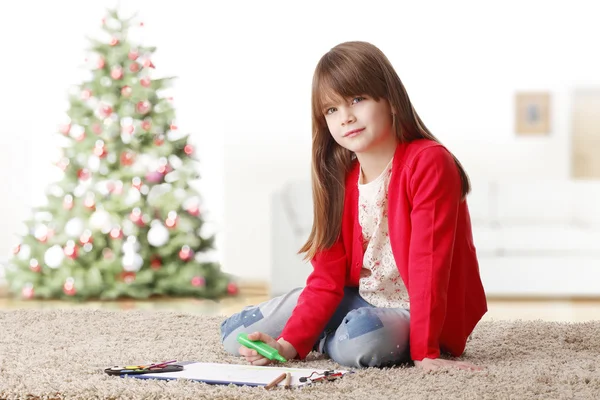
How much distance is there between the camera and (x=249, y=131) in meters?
5.16

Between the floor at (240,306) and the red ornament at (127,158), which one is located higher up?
the red ornament at (127,158)

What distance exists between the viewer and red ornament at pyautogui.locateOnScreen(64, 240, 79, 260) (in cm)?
417

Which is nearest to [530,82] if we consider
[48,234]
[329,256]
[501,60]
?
[501,60]

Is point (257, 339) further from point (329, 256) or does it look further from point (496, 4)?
point (496, 4)

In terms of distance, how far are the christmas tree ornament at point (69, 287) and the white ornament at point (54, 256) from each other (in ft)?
0.38

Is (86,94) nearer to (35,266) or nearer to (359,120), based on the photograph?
(35,266)

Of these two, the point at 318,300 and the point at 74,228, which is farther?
the point at 74,228

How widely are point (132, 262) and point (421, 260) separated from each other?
2.66 metres

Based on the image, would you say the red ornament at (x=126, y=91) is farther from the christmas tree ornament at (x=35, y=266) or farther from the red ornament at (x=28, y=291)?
the red ornament at (x=28, y=291)

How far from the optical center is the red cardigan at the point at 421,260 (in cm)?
182

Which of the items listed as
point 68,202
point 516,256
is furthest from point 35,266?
point 516,256

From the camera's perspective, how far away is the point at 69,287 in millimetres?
4152

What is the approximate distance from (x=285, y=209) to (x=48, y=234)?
3.91 ft

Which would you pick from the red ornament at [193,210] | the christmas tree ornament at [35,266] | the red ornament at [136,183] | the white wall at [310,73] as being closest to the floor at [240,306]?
the christmas tree ornament at [35,266]
